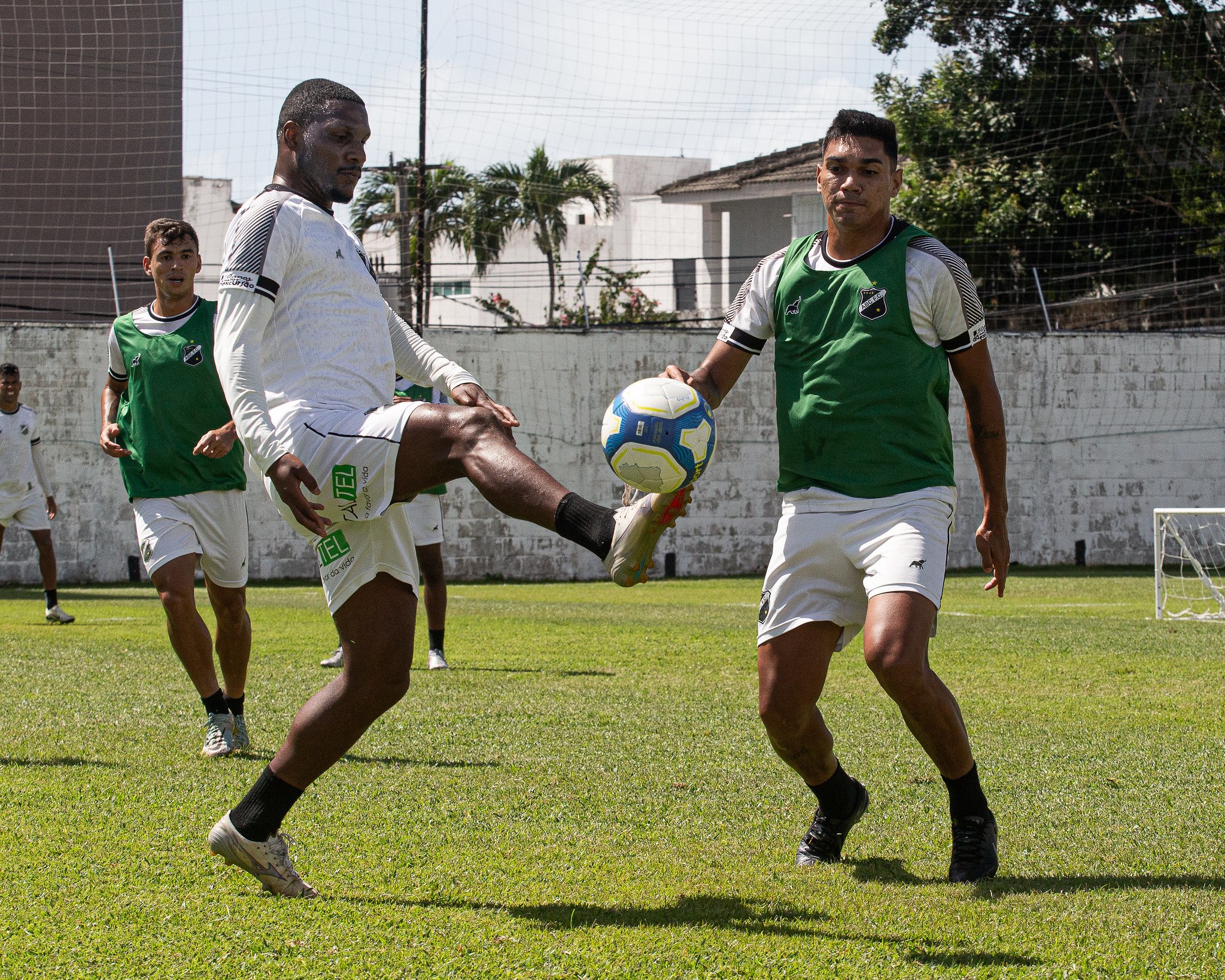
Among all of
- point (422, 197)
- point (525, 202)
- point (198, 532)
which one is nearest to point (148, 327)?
point (198, 532)

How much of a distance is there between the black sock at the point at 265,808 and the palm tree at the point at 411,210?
13.7 meters

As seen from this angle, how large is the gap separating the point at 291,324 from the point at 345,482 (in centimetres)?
58

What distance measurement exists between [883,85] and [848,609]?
935 inches

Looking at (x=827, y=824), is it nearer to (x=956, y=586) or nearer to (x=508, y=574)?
(x=956, y=586)

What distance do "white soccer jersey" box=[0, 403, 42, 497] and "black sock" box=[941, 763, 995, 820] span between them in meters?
11.6

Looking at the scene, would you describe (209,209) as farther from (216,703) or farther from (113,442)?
(216,703)

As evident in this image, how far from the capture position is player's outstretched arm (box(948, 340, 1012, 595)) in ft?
13.8

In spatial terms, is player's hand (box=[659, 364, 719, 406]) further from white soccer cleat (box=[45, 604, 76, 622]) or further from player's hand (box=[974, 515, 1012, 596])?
white soccer cleat (box=[45, 604, 76, 622])

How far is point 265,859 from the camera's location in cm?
368

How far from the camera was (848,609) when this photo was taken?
13.8 feet

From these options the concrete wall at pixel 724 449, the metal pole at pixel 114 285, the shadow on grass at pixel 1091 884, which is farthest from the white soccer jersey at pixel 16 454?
the shadow on grass at pixel 1091 884

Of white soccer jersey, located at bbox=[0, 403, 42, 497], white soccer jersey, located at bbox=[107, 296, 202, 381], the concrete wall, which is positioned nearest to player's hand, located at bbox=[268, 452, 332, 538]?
white soccer jersey, located at bbox=[107, 296, 202, 381]

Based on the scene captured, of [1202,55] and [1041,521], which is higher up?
[1202,55]

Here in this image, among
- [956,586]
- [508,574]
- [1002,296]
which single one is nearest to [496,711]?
[956,586]
